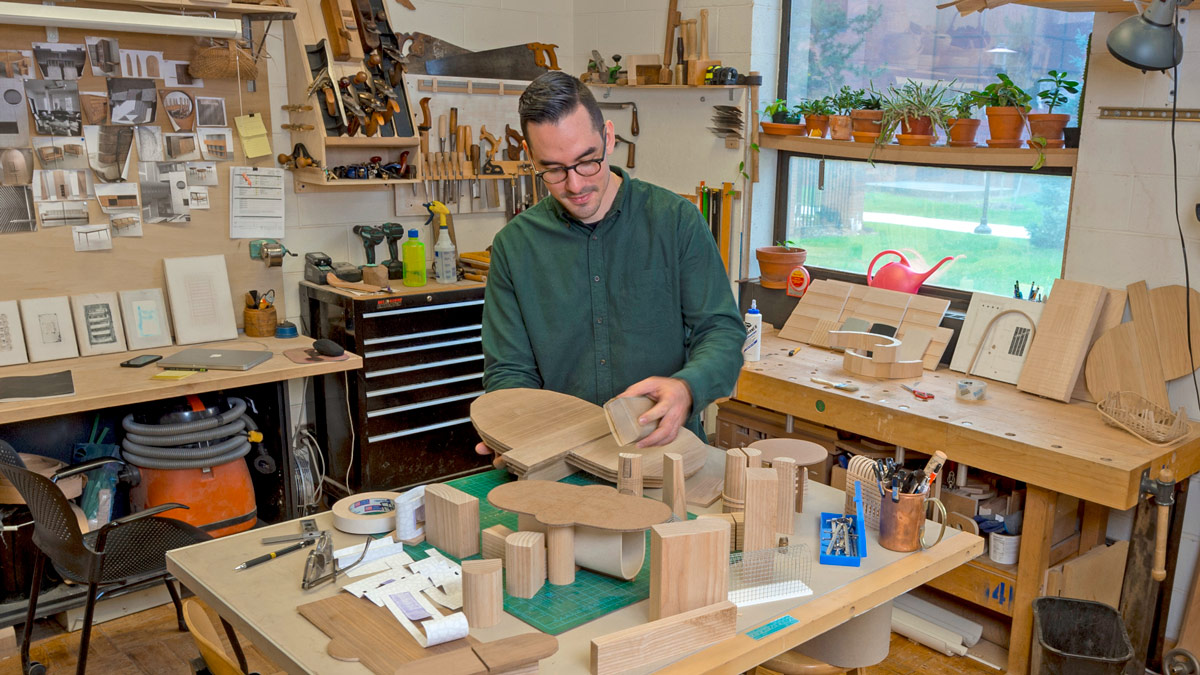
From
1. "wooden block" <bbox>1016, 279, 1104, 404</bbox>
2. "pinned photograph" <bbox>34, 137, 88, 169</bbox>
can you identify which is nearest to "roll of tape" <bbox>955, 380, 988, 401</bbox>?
"wooden block" <bbox>1016, 279, 1104, 404</bbox>

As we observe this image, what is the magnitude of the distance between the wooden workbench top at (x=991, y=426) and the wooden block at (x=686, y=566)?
163cm

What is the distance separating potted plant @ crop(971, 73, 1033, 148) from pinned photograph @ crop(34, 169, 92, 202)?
3.30 m

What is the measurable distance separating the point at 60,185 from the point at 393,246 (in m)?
1.35

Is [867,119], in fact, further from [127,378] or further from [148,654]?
[148,654]

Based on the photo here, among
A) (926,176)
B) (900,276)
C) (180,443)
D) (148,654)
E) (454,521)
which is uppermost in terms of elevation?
(926,176)

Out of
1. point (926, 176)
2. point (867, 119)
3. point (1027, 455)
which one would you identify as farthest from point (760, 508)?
point (926, 176)

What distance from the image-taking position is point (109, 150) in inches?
147

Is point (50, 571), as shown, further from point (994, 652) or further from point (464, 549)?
point (994, 652)

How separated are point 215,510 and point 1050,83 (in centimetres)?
340

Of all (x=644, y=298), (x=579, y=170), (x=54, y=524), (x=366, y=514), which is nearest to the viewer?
(x=366, y=514)

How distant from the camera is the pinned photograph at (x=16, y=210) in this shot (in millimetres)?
3545

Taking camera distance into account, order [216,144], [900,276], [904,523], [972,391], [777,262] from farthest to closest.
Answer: [777,262]
[216,144]
[900,276]
[972,391]
[904,523]

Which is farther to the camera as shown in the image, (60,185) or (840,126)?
(840,126)

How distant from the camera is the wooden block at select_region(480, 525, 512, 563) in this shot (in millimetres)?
1668
